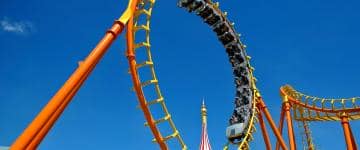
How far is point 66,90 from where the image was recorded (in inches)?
348

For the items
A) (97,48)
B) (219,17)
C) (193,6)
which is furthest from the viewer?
(219,17)

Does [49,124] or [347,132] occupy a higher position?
[347,132]

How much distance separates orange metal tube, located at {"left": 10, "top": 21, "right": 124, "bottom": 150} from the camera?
25.5 ft

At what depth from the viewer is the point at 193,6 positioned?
57.4 feet

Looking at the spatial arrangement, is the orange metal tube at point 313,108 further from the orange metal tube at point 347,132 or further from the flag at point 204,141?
the flag at point 204,141

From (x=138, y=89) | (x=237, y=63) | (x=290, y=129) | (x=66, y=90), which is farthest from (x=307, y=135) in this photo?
(x=66, y=90)

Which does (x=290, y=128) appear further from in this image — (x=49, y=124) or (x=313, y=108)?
(x=49, y=124)

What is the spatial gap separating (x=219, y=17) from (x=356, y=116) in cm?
954

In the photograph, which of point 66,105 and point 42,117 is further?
point 66,105

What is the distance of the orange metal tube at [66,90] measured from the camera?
7.78 meters

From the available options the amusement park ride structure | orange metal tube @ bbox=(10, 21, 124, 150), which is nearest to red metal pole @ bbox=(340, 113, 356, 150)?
the amusement park ride structure

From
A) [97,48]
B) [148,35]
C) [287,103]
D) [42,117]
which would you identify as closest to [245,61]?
[287,103]

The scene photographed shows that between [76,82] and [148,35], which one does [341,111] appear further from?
[76,82]

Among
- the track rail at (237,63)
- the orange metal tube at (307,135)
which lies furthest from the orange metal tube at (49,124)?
the orange metal tube at (307,135)
